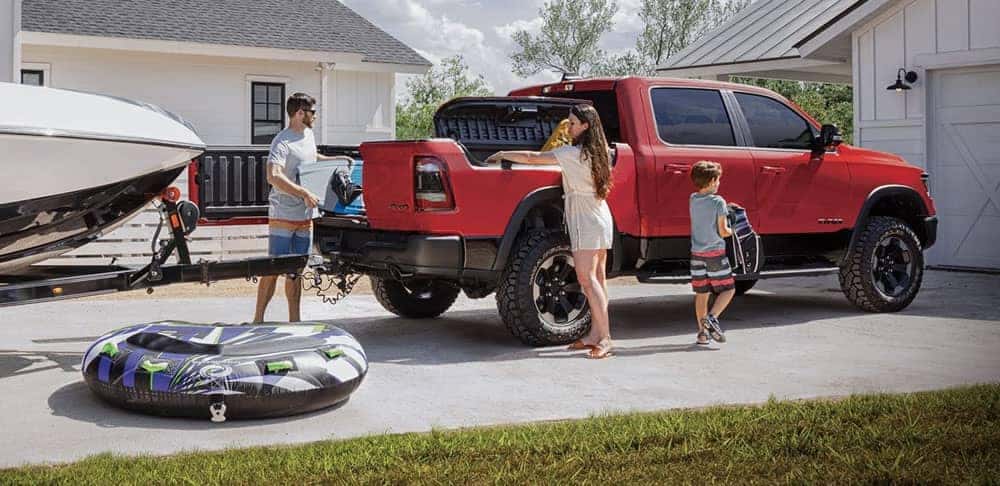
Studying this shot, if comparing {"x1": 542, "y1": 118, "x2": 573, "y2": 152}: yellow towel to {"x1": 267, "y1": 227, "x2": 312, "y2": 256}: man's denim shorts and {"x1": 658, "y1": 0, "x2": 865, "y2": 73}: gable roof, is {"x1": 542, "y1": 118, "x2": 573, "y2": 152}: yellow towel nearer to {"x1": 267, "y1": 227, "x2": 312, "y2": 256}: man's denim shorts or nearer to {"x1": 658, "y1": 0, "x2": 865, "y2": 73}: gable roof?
{"x1": 267, "y1": 227, "x2": 312, "y2": 256}: man's denim shorts

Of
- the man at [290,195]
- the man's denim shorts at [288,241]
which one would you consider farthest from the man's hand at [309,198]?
the man's denim shorts at [288,241]

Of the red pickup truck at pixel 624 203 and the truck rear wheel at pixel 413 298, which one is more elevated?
the red pickup truck at pixel 624 203

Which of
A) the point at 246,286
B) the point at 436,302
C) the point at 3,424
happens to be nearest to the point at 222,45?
the point at 246,286

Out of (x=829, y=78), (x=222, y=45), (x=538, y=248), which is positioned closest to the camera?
(x=538, y=248)

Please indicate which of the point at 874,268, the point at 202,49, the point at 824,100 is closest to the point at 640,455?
the point at 874,268

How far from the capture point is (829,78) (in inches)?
801

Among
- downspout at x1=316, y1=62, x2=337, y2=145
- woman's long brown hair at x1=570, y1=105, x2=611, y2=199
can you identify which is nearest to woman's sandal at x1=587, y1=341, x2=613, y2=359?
woman's long brown hair at x1=570, y1=105, x2=611, y2=199

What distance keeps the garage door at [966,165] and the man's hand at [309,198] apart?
30.9 feet

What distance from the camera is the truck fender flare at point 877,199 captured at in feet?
33.7

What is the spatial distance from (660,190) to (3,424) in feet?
16.5

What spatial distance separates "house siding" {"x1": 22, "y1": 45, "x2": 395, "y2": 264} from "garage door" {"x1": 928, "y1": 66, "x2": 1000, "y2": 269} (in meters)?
12.3

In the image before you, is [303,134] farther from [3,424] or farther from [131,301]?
[131,301]

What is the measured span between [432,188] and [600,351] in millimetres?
1641

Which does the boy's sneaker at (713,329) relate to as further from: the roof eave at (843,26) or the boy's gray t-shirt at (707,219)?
the roof eave at (843,26)
